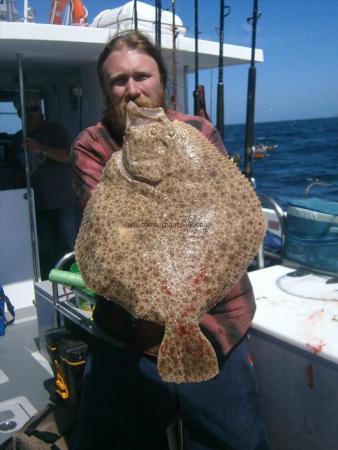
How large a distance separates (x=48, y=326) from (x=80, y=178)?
2.55 meters

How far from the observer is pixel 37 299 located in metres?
4.19

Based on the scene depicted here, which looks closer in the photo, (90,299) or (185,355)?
(185,355)

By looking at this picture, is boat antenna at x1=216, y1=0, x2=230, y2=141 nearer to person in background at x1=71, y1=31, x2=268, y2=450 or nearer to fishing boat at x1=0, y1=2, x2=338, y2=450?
fishing boat at x1=0, y1=2, x2=338, y2=450

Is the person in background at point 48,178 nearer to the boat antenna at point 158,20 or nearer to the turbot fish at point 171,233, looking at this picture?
the boat antenna at point 158,20

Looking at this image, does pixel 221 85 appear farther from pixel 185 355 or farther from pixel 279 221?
pixel 185 355

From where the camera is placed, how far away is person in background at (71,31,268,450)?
6.20ft

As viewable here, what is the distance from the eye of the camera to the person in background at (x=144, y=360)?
1.89m

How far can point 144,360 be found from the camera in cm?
194

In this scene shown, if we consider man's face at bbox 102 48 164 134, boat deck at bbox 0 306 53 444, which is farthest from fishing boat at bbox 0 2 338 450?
man's face at bbox 102 48 164 134

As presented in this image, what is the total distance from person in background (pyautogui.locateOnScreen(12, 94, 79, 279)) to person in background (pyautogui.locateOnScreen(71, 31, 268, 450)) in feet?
12.3

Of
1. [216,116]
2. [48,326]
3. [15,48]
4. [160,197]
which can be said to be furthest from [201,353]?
[15,48]

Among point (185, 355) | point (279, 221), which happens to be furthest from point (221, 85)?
point (185, 355)

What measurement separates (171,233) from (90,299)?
1872mm

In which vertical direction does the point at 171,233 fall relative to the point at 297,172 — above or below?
above
